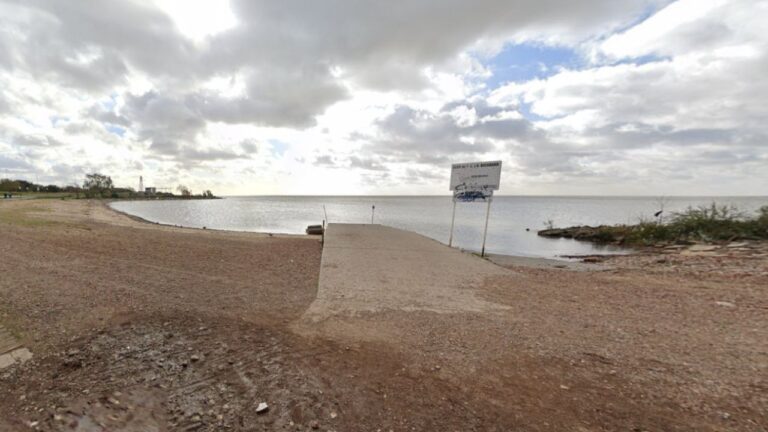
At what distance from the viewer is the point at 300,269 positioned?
8.29 metres

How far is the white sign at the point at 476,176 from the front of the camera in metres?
12.3

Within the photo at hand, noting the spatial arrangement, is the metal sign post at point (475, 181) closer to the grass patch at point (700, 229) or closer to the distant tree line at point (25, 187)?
the grass patch at point (700, 229)

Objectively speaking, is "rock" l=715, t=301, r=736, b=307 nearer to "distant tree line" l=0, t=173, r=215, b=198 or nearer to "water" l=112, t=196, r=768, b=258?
"water" l=112, t=196, r=768, b=258

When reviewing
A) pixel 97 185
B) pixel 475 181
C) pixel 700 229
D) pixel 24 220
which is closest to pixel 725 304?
pixel 475 181

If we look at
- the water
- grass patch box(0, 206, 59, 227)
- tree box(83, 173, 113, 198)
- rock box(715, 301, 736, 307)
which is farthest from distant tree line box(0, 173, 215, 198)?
rock box(715, 301, 736, 307)

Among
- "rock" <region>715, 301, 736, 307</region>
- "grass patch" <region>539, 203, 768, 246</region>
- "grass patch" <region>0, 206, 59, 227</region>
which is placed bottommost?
"grass patch" <region>0, 206, 59, 227</region>

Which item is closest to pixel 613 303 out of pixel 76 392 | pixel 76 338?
pixel 76 392

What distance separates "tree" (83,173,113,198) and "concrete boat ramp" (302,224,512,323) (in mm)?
107873

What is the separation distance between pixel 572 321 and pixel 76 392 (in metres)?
5.73

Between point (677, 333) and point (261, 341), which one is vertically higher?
point (677, 333)

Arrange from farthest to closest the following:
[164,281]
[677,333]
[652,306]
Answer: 1. [164,281]
2. [652,306]
3. [677,333]

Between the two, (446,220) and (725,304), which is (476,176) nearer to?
(725,304)

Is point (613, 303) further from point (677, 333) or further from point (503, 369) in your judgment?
point (503, 369)

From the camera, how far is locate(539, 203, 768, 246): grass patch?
51.6 feet
